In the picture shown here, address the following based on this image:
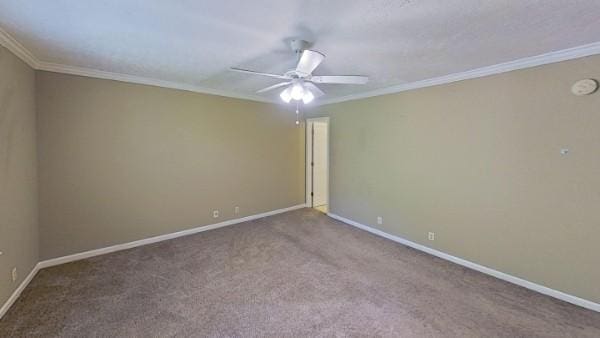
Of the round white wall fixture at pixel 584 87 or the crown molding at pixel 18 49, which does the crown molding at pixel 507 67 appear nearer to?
the round white wall fixture at pixel 584 87

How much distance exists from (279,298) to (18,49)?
3496 millimetres

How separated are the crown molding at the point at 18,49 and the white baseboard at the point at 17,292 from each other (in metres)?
2.27

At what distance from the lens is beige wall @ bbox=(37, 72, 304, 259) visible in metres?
3.02

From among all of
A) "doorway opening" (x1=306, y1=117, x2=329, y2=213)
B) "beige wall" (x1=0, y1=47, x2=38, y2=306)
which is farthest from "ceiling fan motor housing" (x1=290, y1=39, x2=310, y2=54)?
"doorway opening" (x1=306, y1=117, x2=329, y2=213)

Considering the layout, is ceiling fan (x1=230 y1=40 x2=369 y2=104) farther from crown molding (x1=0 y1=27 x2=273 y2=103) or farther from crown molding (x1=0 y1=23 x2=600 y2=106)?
crown molding (x1=0 y1=27 x2=273 y2=103)

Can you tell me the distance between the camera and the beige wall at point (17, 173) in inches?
87.0

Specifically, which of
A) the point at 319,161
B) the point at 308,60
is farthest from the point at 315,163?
the point at 308,60

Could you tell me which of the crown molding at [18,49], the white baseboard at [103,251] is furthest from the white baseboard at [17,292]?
the crown molding at [18,49]

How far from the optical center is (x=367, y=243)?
3834mm

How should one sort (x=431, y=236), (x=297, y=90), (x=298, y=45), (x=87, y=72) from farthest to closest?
(x=431, y=236) < (x=87, y=72) < (x=297, y=90) < (x=298, y=45)

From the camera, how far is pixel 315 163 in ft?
19.0

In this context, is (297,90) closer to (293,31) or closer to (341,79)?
(341,79)

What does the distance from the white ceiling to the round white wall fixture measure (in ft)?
1.15

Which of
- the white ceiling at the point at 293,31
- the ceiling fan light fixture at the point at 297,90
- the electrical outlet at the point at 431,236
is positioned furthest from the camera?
the electrical outlet at the point at 431,236
